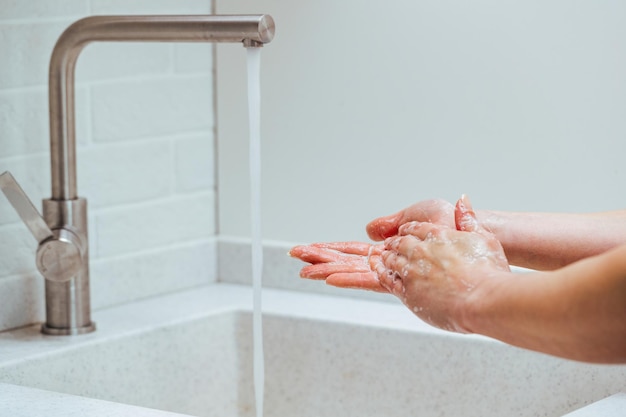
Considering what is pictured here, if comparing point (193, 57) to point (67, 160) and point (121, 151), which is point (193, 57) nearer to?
point (121, 151)

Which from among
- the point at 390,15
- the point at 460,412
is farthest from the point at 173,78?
the point at 460,412

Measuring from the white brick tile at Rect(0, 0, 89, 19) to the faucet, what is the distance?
0.09 metres

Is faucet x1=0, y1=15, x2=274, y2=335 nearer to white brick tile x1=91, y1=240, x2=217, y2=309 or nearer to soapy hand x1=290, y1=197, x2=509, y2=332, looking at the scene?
white brick tile x1=91, y1=240, x2=217, y2=309

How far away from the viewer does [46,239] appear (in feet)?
3.83

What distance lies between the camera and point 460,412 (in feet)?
4.10

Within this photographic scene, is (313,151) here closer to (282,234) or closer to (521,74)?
(282,234)

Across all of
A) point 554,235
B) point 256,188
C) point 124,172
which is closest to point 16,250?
point 124,172

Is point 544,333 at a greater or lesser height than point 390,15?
lesser

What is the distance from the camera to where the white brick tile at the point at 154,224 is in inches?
53.9

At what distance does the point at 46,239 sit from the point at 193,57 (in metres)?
0.41

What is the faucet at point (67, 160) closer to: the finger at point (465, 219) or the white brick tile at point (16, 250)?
the white brick tile at point (16, 250)

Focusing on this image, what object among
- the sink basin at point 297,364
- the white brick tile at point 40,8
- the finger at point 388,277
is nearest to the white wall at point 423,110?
the sink basin at point 297,364

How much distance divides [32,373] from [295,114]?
504 mm

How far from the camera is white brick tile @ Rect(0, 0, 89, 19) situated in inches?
47.8
